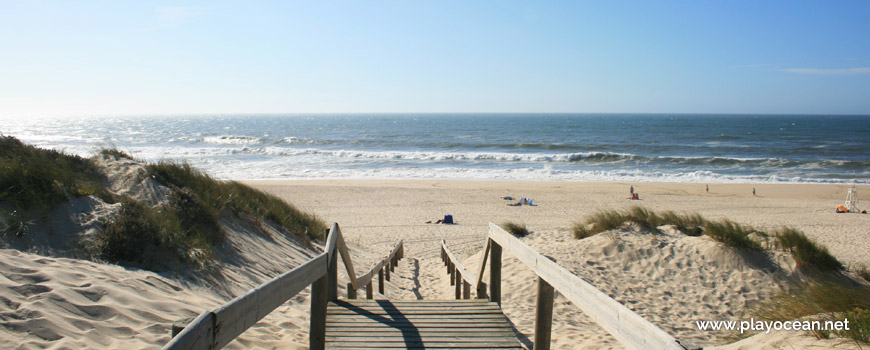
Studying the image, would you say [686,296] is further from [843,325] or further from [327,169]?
[327,169]

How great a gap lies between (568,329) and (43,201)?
610 centimetres

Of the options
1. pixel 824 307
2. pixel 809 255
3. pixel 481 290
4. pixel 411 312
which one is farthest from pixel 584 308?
pixel 809 255

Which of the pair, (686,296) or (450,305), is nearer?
(450,305)

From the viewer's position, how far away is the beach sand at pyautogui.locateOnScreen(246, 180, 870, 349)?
6.52 meters

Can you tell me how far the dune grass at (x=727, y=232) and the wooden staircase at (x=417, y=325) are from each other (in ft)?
19.3

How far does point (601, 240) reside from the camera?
8.95 metres

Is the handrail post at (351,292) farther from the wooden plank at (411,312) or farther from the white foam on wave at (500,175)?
the white foam on wave at (500,175)

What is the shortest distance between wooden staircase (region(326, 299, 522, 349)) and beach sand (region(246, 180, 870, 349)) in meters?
1.34

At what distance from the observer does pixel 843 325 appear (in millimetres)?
3678

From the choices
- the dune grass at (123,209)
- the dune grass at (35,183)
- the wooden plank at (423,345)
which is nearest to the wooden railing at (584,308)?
the wooden plank at (423,345)

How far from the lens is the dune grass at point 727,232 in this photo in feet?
24.8

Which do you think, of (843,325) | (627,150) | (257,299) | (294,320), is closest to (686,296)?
(843,325)

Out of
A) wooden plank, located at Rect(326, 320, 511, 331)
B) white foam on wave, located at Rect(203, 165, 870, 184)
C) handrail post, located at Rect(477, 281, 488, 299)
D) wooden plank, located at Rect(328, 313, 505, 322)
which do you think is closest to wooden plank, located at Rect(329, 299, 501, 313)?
wooden plank, located at Rect(328, 313, 505, 322)

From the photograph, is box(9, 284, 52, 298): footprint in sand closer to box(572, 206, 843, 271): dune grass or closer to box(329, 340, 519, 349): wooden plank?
box(329, 340, 519, 349): wooden plank
